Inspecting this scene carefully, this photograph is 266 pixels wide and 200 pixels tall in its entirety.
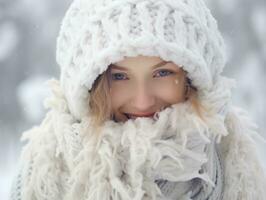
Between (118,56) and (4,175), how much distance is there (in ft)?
8.18

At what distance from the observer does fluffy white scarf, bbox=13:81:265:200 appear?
148cm

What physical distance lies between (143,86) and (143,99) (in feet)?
0.08

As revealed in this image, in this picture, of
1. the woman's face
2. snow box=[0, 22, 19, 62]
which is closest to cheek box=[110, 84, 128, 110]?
the woman's face

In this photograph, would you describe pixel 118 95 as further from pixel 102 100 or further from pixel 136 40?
pixel 136 40

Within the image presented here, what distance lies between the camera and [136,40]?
55.3 inches

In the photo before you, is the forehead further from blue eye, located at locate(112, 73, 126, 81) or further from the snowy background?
the snowy background

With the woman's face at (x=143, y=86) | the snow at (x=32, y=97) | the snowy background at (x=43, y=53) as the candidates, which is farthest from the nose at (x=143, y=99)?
the snowy background at (x=43, y=53)

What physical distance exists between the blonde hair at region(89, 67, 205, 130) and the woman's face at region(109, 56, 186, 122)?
1cm

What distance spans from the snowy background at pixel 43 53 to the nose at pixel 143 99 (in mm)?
2750

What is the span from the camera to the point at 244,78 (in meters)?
4.59

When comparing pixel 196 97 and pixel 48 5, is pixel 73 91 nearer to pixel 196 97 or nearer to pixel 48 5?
pixel 196 97

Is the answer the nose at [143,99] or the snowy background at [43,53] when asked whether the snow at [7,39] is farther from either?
the nose at [143,99]

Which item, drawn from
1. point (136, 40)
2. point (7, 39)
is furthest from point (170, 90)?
point (7, 39)

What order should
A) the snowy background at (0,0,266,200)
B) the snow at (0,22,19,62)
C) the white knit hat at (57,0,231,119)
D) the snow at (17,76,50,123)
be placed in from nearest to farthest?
the white knit hat at (57,0,231,119)
the snow at (17,76,50,123)
the snowy background at (0,0,266,200)
the snow at (0,22,19,62)
